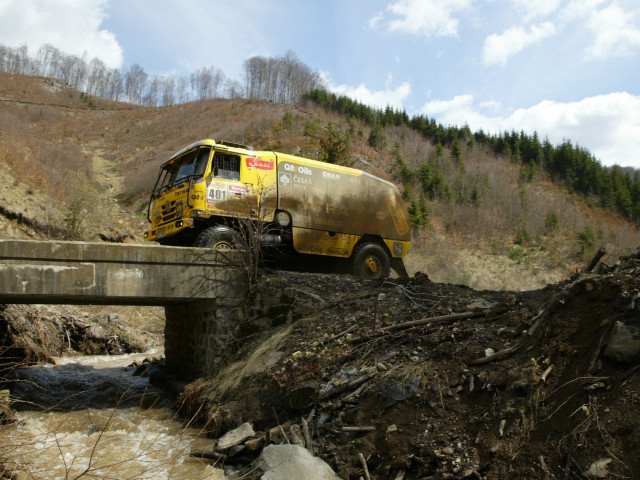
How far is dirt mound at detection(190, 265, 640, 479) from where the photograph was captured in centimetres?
427

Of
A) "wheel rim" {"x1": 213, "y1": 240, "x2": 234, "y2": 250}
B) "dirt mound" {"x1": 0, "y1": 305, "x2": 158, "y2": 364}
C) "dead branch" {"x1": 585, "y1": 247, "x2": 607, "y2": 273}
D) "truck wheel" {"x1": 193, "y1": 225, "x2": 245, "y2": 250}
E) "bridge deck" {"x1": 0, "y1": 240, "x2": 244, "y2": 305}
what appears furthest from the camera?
"dirt mound" {"x1": 0, "y1": 305, "x2": 158, "y2": 364}

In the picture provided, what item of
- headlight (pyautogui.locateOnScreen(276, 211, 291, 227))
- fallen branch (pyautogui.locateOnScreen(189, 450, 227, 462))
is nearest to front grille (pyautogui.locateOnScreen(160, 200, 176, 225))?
headlight (pyautogui.locateOnScreen(276, 211, 291, 227))

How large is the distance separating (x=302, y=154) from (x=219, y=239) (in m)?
24.5

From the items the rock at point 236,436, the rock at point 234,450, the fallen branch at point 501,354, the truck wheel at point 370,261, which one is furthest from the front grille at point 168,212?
the fallen branch at point 501,354

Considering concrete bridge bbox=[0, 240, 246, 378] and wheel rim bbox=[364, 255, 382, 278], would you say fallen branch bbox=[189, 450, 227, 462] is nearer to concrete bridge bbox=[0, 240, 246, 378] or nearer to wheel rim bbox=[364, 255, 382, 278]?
concrete bridge bbox=[0, 240, 246, 378]

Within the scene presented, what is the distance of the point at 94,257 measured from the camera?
8164 mm

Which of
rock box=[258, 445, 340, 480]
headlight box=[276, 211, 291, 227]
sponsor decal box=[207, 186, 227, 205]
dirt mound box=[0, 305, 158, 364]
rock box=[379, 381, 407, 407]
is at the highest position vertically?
sponsor decal box=[207, 186, 227, 205]

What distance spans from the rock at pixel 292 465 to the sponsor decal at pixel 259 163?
6.33 m

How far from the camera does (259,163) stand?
34.4 ft

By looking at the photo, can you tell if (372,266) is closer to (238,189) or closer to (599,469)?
(238,189)

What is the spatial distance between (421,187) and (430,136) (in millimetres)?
20540

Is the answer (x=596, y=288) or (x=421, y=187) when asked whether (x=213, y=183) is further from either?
(x=421, y=187)

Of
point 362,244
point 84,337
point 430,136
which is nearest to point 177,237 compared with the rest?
point 362,244

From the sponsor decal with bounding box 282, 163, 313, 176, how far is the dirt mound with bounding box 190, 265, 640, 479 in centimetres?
408
